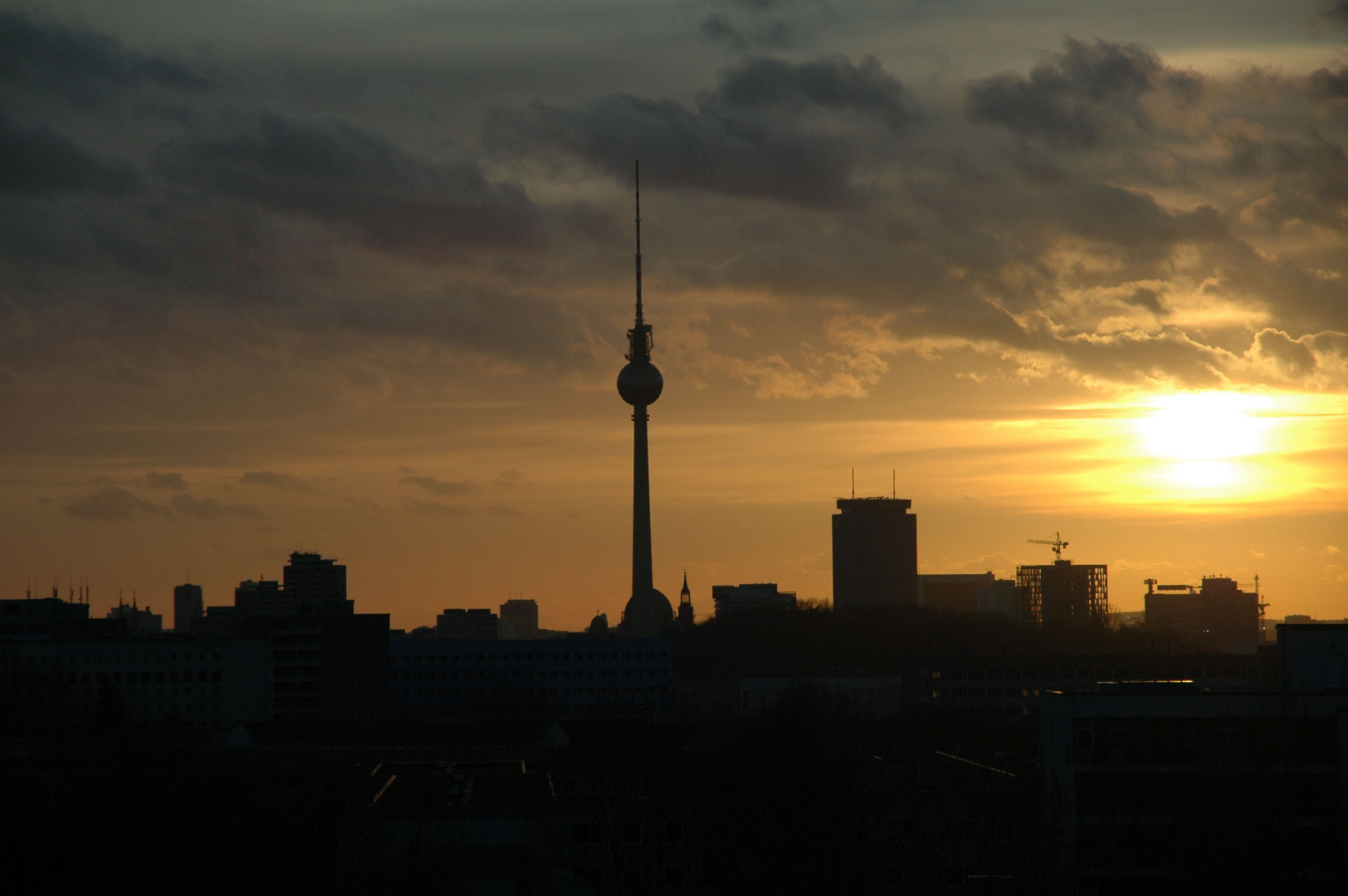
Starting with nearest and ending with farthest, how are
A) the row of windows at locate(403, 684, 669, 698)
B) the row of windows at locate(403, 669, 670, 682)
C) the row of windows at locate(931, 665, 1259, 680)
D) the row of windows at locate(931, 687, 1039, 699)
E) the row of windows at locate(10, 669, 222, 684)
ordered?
the row of windows at locate(10, 669, 222, 684)
the row of windows at locate(931, 687, 1039, 699)
the row of windows at locate(931, 665, 1259, 680)
the row of windows at locate(403, 684, 669, 698)
the row of windows at locate(403, 669, 670, 682)

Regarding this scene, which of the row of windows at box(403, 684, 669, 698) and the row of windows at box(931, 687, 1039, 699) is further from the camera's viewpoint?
the row of windows at box(403, 684, 669, 698)

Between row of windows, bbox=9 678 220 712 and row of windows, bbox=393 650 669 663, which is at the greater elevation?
row of windows, bbox=393 650 669 663

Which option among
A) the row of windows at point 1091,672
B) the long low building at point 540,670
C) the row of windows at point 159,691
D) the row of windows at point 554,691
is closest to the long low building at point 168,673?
the row of windows at point 159,691

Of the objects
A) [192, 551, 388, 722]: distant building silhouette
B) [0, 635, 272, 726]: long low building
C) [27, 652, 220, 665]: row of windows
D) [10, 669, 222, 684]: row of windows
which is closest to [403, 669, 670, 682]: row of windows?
[192, 551, 388, 722]: distant building silhouette

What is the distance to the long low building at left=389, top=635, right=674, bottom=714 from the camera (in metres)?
173

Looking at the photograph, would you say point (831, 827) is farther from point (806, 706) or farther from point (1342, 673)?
point (806, 706)

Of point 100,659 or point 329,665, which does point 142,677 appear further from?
point 329,665

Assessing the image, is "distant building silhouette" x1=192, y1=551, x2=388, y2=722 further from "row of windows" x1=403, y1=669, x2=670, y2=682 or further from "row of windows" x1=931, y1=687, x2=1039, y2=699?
"row of windows" x1=931, y1=687, x2=1039, y2=699

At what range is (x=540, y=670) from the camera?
174875 millimetres

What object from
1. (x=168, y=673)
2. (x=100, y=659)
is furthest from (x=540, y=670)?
(x=100, y=659)

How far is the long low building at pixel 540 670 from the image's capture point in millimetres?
172625

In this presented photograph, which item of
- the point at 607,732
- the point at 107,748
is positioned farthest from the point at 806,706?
the point at 107,748

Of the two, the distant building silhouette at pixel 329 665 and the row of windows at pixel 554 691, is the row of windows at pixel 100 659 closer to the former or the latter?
the distant building silhouette at pixel 329 665

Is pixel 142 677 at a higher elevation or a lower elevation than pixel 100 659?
lower
